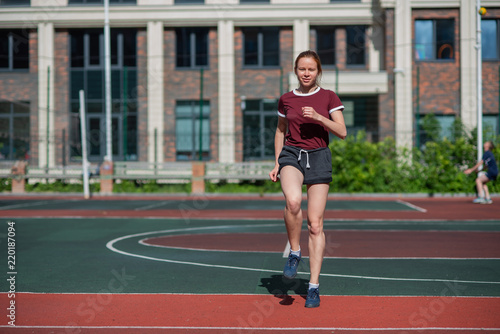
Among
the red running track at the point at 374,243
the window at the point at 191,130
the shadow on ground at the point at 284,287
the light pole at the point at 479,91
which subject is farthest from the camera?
the window at the point at 191,130

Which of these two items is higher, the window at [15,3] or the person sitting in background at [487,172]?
the window at [15,3]

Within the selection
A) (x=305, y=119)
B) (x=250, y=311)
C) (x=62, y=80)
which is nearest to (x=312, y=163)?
(x=305, y=119)

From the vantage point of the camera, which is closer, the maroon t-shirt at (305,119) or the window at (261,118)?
the maroon t-shirt at (305,119)

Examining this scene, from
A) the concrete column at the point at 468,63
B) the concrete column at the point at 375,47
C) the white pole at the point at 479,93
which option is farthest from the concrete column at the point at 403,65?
the white pole at the point at 479,93

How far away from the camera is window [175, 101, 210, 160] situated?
80.2ft

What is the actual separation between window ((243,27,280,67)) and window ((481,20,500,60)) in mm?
8675

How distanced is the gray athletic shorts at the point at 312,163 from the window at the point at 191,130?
61.4 feet

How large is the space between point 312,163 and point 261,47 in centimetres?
2320

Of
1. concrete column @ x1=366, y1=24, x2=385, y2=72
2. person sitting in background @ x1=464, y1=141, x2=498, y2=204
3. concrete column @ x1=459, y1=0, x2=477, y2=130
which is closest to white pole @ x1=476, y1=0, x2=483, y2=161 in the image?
person sitting in background @ x1=464, y1=141, x2=498, y2=204

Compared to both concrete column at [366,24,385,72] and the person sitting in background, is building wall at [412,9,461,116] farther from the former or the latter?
the person sitting in background

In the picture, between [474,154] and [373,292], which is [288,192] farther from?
[474,154]

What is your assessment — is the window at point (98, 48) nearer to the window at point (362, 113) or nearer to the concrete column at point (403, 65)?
the window at point (362, 113)

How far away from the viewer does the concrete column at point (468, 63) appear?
26.6 meters

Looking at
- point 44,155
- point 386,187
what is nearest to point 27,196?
point 44,155
